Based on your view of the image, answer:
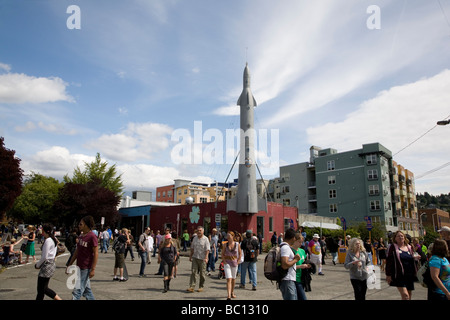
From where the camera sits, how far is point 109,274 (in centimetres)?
1305

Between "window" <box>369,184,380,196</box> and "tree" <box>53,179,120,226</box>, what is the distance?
39.8m

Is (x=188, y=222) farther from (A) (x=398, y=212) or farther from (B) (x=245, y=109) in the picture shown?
(A) (x=398, y=212)

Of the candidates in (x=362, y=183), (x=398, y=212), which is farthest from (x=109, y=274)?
(x=398, y=212)

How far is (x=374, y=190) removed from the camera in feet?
171

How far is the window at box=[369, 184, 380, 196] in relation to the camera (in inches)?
2036

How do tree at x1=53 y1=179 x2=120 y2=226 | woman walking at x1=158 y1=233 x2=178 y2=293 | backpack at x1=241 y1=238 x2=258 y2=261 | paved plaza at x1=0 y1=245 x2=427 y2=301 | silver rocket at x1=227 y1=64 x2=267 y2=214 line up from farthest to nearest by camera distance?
tree at x1=53 y1=179 x2=120 y2=226 → silver rocket at x1=227 y1=64 x2=267 y2=214 → backpack at x1=241 y1=238 x2=258 y2=261 → woman walking at x1=158 y1=233 x2=178 y2=293 → paved plaza at x1=0 y1=245 x2=427 y2=301

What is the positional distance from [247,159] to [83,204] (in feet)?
72.0

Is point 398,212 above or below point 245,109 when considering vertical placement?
below

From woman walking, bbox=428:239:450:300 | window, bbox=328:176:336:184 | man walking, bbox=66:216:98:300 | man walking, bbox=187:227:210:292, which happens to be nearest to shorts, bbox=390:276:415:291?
woman walking, bbox=428:239:450:300

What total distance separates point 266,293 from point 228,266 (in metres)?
1.88

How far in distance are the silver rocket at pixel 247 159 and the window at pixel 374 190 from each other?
28828 millimetres

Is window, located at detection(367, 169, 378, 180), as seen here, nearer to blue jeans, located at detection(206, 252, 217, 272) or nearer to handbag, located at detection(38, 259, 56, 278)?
blue jeans, located at detection(206, 252, 217, 272)

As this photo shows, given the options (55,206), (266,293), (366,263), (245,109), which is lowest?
(266,293)

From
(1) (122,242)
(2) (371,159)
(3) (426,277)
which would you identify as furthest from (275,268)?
(2) (371,159)
